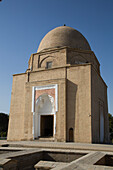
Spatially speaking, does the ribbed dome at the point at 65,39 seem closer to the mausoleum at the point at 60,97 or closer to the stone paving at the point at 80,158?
the mausoleum at the point at 60,97

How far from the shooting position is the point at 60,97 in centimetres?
1316

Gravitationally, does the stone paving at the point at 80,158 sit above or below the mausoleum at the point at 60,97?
below

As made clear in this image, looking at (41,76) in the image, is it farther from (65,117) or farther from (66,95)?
(65,117)

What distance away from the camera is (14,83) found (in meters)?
15.8

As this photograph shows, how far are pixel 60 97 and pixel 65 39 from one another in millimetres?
A: 6310

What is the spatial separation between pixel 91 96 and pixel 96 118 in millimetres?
2038

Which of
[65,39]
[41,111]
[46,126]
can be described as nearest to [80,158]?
[41,111]

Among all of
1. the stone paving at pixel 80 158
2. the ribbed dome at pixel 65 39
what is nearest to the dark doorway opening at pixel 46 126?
the ribbed dome at pixel 65 39

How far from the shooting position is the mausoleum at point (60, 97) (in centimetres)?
1249

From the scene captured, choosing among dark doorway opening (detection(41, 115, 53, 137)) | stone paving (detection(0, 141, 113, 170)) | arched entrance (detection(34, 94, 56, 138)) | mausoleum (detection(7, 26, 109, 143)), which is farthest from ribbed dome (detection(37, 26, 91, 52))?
stone paving (detection(0, 141, 113, 170))

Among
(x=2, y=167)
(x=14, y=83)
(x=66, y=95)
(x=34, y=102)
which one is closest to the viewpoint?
(x=2, y=167)

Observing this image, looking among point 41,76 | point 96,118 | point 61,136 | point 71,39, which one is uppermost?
point 71,39

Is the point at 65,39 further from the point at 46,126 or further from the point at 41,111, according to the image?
A: the point at 46,126

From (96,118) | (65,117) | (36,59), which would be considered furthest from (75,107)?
(36,59)
